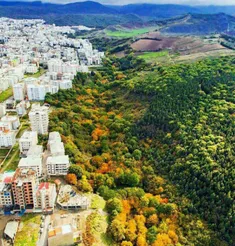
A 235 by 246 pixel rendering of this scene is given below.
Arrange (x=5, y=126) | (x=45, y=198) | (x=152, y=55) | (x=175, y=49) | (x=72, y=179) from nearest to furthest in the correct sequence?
1. (x=45, y=198)
2. (x=72, y=179)
3. (x=5, y=126)
4. (x=175, y=49)
5. (x=152, y=55)

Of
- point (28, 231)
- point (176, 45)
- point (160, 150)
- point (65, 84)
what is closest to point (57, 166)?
point (28, 231)

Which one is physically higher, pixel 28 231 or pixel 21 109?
pixel 21 109

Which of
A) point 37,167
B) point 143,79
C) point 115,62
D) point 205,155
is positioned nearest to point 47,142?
point 37,167

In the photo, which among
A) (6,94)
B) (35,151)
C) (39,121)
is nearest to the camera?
(35,151)

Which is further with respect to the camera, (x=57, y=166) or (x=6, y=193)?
(x=57, y=166)

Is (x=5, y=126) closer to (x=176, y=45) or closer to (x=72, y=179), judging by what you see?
(x=72, y=179)

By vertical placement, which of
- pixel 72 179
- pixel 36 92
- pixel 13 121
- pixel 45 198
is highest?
pixel 36 92

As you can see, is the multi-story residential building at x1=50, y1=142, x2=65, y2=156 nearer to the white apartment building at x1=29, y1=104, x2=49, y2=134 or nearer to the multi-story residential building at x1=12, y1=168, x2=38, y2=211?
the white apartment building at x1=29, y1=104, x2=49, y2=134
